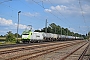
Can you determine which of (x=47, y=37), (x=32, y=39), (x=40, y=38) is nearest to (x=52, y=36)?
(x=47, y=37)

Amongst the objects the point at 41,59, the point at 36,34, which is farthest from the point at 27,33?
the point at 41,59

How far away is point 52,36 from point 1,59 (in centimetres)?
6460

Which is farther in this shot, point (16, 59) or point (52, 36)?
point (52, 36)

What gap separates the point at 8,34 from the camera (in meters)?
61.2

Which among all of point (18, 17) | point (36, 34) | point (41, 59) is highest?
point (18, 17)

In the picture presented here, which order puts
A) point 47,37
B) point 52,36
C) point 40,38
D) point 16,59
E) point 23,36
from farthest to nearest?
point 52,36, point 47,37, point 40,38, point 23,36, point 16,59

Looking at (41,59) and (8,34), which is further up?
(8,34)

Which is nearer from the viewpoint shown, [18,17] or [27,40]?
[27,40]

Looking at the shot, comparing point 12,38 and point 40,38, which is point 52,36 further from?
point 12,38

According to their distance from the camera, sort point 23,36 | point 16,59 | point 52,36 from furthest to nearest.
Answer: point 52,36 < point 23,36 < point 16,59

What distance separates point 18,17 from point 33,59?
146ft

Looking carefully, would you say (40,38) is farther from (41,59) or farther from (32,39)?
(41,59)

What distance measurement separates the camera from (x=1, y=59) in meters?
17.2

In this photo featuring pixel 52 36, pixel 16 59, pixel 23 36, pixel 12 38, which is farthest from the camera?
pixel 52 36
